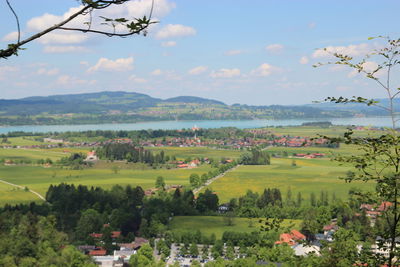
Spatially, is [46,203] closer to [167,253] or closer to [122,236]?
[122,236]

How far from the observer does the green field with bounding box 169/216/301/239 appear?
38.6m

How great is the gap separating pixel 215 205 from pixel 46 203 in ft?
57.3

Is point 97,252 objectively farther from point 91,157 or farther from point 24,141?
point 24,141

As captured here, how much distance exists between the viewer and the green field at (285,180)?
56531 mm

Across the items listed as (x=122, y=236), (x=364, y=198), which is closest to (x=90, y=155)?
(x=122, y=236)

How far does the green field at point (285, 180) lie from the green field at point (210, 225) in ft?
26.2

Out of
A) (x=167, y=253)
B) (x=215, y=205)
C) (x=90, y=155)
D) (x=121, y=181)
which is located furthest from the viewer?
(x=90, y=155)

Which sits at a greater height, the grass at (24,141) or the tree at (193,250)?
the grass at (24,141)

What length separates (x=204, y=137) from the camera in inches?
5217

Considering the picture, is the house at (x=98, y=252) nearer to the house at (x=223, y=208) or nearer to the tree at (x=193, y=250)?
the tree at (x=193, y=250)

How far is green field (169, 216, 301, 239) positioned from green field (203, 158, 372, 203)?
7.98 meters

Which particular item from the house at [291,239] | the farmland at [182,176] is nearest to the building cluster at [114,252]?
the house at [291,239]

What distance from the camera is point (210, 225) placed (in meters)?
41.1

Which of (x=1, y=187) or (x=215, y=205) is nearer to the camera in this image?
(x=215, y=205)
